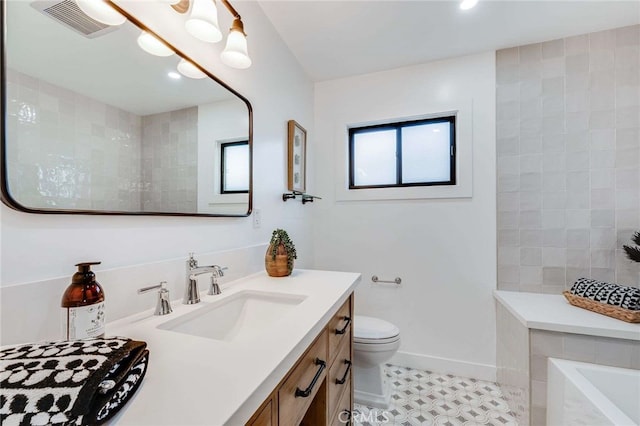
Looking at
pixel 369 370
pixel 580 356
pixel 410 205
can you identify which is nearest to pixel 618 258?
pixel 580 356

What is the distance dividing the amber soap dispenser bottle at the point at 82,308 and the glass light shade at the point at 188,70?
0.78m

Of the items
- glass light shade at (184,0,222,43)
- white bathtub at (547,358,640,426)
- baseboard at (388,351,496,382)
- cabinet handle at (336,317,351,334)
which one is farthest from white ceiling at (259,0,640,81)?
baseboard at (388,351,496,382)

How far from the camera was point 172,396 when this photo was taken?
425 mm

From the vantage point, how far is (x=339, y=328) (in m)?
1.07

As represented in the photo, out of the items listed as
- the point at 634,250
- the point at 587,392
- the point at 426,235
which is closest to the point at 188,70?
the point at 426,235

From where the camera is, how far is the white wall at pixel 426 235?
1925mm

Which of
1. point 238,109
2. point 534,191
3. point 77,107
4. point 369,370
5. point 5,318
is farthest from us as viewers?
point 534,191

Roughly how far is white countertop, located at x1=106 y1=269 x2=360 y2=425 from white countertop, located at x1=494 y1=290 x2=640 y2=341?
131cm

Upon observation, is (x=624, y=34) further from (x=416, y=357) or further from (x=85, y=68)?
(x=85, y=68)

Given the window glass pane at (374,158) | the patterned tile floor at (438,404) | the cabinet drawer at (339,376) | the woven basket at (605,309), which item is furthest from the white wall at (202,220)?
the woven basket at (605,309)

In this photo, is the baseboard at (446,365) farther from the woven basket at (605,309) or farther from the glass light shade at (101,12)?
the glass light shade at (101,12)

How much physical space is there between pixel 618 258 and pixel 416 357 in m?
1.52

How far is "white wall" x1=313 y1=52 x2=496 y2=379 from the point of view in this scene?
1925 millimetres

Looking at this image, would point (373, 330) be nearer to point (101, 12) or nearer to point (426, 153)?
point (426, 153)
